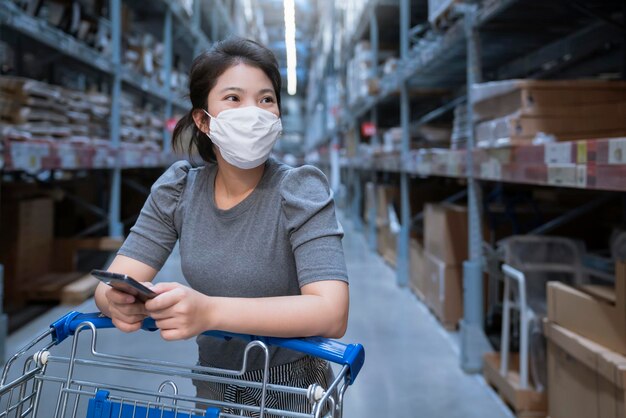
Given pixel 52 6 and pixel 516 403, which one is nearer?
pixel 516 403

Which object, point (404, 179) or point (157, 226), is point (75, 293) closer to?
point (404, 179)

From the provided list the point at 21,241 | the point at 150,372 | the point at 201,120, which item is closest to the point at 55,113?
the point at 21,241

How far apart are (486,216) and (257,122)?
3.06m

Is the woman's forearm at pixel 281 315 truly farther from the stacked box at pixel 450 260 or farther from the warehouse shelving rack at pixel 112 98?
the stacked box at pixel 450 260

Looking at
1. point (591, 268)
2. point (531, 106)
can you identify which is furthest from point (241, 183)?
point (591, 268)

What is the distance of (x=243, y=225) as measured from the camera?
1.12 meters

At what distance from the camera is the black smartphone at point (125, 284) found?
80cm

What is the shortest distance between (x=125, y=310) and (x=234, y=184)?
357 millimetres

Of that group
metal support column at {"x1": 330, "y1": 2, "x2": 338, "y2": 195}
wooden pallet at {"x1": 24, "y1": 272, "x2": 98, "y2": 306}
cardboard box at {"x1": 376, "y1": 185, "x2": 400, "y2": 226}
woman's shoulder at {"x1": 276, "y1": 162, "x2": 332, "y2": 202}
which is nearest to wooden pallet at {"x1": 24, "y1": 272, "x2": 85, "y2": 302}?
wooden pallet at {"x1": 24, "y1": 272, "x2": 98, "y2": 306}

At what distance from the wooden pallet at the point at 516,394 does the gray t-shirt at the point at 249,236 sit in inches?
66.5

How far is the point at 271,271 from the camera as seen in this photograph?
1.12 metres

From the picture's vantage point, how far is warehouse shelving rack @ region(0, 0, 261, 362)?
3293mm

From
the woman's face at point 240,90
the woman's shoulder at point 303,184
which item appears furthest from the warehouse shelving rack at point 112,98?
the woman's shoulder at point 303,184

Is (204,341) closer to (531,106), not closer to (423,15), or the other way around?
(531,106)
